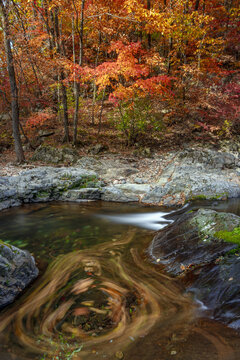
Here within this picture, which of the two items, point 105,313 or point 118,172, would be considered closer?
point 105,313

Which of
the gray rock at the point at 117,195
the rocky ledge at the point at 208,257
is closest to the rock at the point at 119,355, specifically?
the rocky ledge at the point at 208,257

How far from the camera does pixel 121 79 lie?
10039mm

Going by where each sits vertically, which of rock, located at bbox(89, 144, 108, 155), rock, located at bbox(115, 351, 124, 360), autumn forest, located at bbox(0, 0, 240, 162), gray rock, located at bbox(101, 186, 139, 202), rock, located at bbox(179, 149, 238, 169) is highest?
autumn forest, located at bbox(0, 0, 240, 162)

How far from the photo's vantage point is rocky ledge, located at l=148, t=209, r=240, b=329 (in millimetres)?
2340

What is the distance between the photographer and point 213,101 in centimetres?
943

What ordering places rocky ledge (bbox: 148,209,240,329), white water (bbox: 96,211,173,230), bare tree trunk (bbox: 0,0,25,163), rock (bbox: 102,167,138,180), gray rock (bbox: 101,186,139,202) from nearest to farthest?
rocky ledge (bbox: 148,209,240,329) < white water (bbox: 96,211,173,230) < gray rock (bbox: 101,186,139,202) < bare tree trunk (bbox: 0,0,25,163) < rock (bbox: 102,167,138,180)

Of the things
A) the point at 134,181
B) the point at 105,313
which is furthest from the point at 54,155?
the point at 105,313

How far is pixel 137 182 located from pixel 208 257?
5.48m

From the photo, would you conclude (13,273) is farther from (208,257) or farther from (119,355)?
(208,257)

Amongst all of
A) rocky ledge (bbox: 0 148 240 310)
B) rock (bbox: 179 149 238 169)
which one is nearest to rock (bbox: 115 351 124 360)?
rocky ledge (bbox: 0 148 240 310)

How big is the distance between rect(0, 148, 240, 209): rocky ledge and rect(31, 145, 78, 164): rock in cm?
84

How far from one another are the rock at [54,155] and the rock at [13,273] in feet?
22.7

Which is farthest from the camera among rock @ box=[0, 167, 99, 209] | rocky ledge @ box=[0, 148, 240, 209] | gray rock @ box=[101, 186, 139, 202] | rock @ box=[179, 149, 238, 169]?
rock @ box=[179, 149, 238, 169]

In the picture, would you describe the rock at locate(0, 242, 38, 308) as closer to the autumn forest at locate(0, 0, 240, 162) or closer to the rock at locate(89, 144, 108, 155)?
the autumn forest at locate(0, 0, 240, 162)
